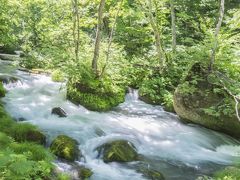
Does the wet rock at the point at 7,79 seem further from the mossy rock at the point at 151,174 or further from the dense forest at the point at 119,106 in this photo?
the mossy rock at the point at 151,174

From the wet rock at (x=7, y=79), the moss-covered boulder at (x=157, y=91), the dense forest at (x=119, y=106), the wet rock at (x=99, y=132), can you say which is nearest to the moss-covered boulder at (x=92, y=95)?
the dense forest at (x=119, y=106)

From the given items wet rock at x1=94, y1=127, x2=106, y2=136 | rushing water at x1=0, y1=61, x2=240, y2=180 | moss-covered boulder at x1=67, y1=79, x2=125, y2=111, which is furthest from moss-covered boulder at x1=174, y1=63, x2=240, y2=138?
wet rock at x1=94, y1=127, x2=106, y2=136

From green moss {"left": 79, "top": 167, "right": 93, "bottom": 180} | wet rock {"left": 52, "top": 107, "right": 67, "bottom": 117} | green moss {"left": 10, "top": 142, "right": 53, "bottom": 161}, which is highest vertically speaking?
wet rock {"left": 52, "top": 107, "right": 67, "bottom": 117}

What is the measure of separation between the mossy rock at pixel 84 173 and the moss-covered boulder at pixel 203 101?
17.8ft

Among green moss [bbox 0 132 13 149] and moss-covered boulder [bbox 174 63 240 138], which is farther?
moss-covered boulder [bbox 174 63 240 138]

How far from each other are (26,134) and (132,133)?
12.0 feet

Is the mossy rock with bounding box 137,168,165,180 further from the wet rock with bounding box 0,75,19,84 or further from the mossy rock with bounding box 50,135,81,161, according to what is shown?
the wet rock with bounding box 0,75,19,84

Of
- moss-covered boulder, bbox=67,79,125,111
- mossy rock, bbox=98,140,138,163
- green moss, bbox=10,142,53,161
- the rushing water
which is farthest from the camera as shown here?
moss-covered boulder, bbox=67,79,125,111

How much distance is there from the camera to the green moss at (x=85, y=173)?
7693 mm

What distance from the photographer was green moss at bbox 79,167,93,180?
25.2 feet

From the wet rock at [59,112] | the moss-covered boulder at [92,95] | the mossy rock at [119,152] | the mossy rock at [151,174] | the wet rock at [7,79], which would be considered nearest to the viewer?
the mossy rock at [151,174]

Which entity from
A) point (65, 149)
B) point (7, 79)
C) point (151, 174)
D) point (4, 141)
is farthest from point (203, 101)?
point (7, 79)

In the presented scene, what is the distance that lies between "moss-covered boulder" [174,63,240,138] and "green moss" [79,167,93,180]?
543cm

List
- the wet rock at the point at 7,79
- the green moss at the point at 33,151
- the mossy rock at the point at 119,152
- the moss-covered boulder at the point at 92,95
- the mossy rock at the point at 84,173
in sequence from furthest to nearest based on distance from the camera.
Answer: the wet rock at the point at 7,79 < the moss-covered boulder at the point at 92,95 < the mossy rock at the point at 119,152 < the mossy rock at the point at 84,173 < the green moss at the point at 33,151
